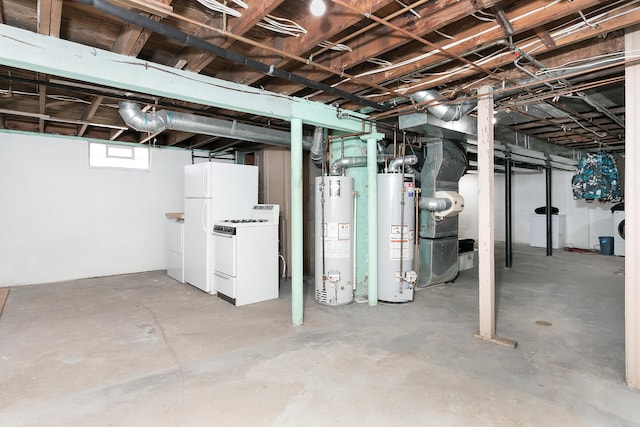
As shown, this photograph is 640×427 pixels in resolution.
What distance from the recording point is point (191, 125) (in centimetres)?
386

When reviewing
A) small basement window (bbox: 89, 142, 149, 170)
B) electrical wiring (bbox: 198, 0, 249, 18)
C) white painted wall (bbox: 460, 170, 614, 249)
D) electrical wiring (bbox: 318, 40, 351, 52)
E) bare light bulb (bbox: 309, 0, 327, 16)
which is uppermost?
electrical wiring (bbox: 318, 40, 351, 52)

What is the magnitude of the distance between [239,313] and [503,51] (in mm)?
3328

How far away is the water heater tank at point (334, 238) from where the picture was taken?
394cm

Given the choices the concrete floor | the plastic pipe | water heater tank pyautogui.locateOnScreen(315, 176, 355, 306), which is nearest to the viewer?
the concrete floor

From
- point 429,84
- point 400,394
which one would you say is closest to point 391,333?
point 400,394

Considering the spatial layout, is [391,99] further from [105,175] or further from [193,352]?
[105,175]

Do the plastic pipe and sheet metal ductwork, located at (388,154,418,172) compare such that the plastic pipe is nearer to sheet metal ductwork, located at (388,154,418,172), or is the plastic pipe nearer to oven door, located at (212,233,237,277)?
oven door, located at (212,233,237,277)

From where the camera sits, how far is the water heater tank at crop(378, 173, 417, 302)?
4047 millimetres

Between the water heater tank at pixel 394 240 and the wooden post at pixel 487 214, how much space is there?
1.11m

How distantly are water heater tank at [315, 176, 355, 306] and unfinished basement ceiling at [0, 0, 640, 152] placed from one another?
2.92ft

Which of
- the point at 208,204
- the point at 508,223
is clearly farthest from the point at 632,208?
the point at 508,223

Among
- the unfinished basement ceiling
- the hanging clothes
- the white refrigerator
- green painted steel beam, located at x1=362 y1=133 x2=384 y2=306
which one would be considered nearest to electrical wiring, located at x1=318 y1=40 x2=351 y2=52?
the unfinished basement ceiling

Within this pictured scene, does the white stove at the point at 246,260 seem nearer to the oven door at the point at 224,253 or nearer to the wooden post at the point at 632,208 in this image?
the oven door at the point at 224,253

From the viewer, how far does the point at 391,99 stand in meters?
3.46
